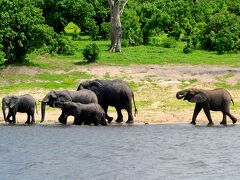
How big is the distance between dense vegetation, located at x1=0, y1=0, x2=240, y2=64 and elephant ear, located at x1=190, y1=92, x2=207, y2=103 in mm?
13665

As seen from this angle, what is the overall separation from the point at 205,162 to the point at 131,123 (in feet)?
27.8

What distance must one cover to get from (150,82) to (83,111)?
334 inches

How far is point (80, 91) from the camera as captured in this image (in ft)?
92.8

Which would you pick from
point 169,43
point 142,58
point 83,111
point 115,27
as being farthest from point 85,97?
point 169,43

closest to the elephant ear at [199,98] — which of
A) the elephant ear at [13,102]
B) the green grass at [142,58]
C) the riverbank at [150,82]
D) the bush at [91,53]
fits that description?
the riverbank at [150,82]

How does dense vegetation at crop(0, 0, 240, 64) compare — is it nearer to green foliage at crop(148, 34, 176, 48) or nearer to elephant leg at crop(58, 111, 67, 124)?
green foliage at crop(148, 34, 176, 48)

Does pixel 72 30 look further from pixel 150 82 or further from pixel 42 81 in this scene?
pixel 150 82

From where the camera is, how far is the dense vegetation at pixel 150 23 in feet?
146

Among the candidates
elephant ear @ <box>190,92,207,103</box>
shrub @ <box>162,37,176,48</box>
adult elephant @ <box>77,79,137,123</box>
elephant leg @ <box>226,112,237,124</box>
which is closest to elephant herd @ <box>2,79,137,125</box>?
adult elephant @ <box>77,79,137,123</box>

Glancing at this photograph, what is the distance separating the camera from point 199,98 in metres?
27.5

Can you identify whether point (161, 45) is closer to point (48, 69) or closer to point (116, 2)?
point (116, 2)

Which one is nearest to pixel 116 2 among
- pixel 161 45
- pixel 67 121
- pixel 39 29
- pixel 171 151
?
pixel 161 45

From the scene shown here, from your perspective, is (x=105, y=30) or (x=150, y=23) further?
(x=105, y=30)

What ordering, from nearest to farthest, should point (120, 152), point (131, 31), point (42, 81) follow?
1. point (120, 152)
2. point (42, 81)
3. point (131, 31)
